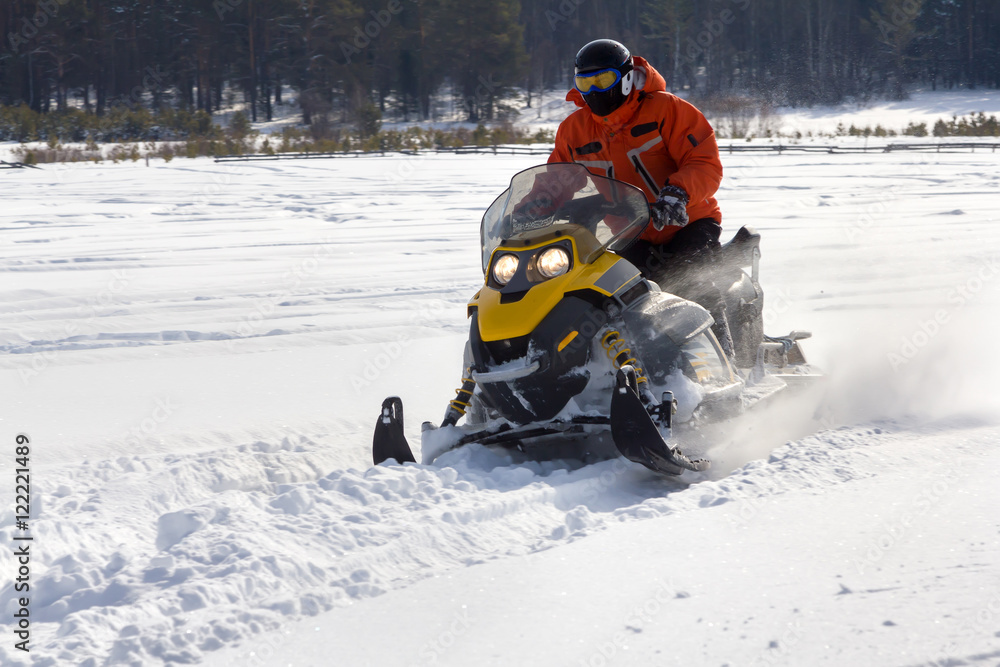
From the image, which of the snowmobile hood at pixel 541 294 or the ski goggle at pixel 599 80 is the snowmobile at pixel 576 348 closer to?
the snowmobile hood at pixel 541 294

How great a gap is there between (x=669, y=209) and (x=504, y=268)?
78 centimetres

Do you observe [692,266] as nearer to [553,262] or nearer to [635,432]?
[553,262]

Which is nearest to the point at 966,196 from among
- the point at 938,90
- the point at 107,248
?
the point at 107,248

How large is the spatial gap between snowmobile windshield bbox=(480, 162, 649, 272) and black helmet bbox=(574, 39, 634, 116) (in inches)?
16.8

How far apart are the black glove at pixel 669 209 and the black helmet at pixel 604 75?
Result: 515 mm

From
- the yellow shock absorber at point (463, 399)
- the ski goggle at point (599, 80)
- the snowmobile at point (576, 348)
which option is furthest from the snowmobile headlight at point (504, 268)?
the ski goggle at point (599, 80)

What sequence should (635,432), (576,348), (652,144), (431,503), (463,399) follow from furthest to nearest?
(652,144) < (463,399) < (576,348) < (635,432) < (431,503)

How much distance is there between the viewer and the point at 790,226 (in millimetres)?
12656

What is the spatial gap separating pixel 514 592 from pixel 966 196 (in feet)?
52.1

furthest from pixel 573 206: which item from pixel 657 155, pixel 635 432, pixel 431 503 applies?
pixel 431 503

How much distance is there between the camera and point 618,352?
136 inches

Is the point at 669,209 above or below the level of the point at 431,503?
above

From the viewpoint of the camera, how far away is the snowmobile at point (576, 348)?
133 inches

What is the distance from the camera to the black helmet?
3.88 meters
